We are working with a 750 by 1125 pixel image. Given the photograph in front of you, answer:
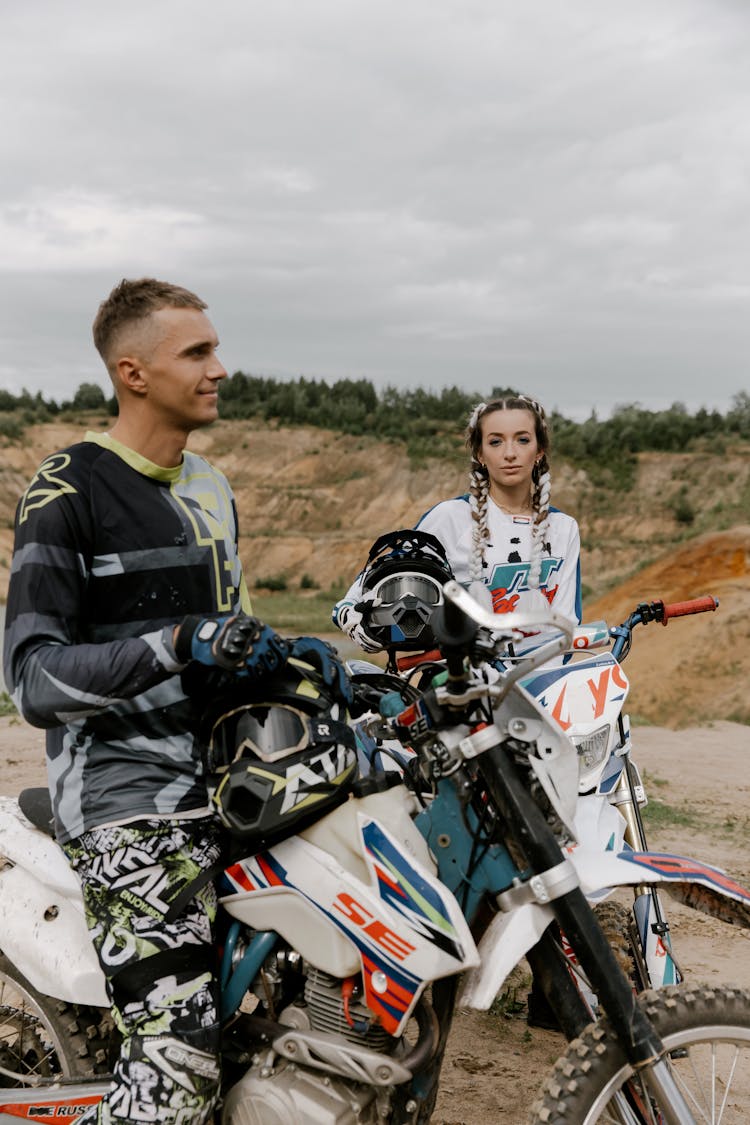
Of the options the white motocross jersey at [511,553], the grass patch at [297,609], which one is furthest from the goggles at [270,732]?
the grass patch at [297,609]

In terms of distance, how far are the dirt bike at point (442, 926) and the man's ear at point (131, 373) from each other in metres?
1.03

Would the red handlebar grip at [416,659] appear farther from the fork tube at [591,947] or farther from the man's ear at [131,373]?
the man's ear at [131,373]

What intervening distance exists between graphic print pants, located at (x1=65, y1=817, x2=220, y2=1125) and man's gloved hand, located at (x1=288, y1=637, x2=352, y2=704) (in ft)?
1.67

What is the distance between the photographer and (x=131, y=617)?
2.60 m

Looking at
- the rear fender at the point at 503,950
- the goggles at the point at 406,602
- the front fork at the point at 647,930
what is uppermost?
the goggles at the point at 406,602

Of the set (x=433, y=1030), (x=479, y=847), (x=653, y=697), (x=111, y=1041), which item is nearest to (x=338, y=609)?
(x=479, y=847)

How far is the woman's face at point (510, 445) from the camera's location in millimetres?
4152

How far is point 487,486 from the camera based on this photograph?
14.2ft

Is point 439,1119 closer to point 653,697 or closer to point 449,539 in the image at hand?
point 449,539

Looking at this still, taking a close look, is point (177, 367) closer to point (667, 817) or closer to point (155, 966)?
point (155, 966)

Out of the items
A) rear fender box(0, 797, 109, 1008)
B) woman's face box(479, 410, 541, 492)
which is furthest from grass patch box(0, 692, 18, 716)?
rear fender box(0, 797, 109, 1008)

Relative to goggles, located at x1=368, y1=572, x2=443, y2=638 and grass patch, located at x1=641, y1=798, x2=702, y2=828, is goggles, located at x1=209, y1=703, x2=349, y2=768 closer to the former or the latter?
goggles, located at x1=368, y1=572, x2=443, y2=638

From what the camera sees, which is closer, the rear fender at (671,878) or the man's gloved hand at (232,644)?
the man's gloved hand at (232,644)

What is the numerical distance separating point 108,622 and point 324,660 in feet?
1.82
